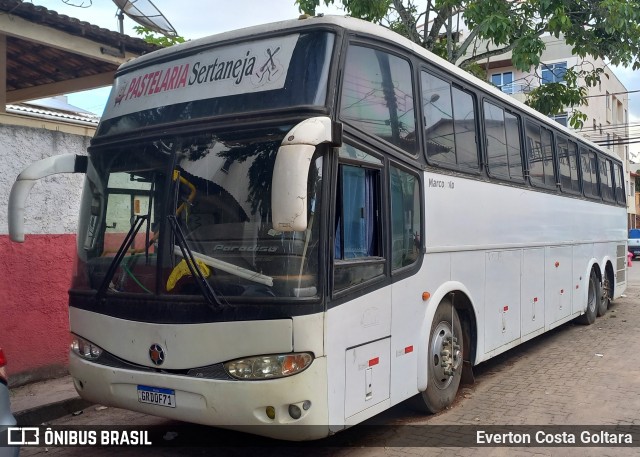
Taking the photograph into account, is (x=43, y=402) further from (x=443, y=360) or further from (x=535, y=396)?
(x=535, y=396)

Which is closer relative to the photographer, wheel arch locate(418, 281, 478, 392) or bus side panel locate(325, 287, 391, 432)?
bus side panel locate(325, 287, 391, 432)

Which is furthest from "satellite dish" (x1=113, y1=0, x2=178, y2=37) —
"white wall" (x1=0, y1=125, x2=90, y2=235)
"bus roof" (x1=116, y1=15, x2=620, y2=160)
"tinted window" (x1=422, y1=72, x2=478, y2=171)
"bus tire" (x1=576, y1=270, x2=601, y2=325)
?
"bus tire" (x1=576, y1=270, x2=601, y2=325)

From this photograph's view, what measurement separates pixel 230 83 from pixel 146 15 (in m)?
5.06

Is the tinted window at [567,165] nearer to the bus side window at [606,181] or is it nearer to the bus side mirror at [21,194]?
the bus side window at [606,181]

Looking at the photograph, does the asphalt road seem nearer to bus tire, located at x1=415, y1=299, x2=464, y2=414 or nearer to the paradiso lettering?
bus tire, located at x1=415, y1=299, x2=464, y2=414

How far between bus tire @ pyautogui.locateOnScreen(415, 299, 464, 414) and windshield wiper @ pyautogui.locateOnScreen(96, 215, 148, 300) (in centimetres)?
275

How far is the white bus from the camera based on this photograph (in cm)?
402

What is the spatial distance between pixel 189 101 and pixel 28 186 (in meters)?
1.39

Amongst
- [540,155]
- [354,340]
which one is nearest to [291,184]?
[354,340]

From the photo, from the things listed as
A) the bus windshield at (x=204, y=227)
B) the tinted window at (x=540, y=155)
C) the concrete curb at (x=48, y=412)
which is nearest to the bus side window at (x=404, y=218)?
the bus windshield at (x=204, y=227)

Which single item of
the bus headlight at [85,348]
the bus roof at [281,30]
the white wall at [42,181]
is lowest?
the bus headlight at [85,348]

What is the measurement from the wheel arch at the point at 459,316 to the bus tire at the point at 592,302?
545 cm

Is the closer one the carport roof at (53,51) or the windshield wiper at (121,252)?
the windshield wiper at (121,252)

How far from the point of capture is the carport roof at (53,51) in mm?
7117
